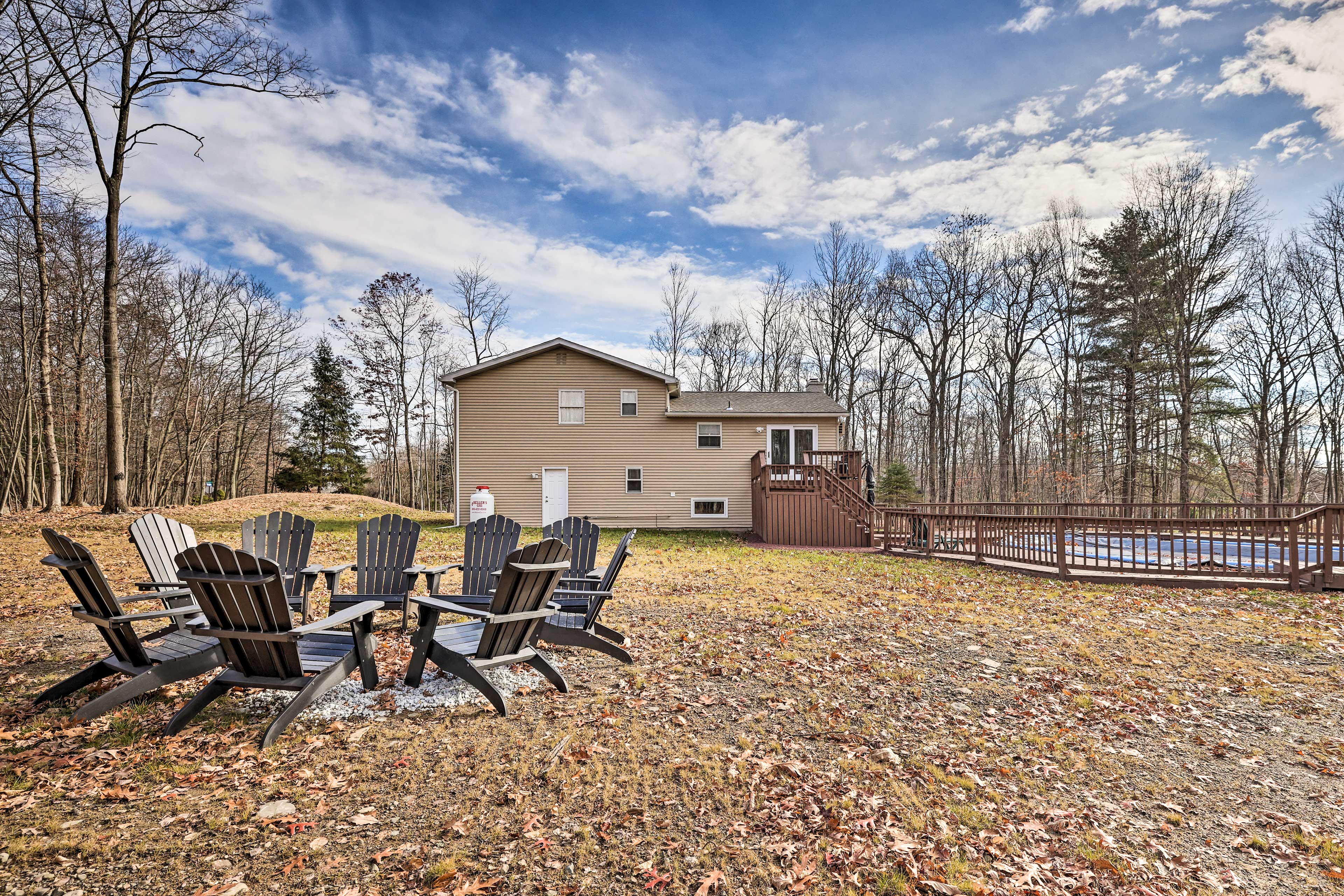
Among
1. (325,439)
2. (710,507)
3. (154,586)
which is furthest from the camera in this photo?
(325,439)

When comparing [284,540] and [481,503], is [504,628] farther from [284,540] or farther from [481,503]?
[481,503]

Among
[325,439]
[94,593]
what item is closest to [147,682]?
[94,593]

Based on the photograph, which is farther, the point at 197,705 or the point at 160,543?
the point at 160,543

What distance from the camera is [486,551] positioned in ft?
18.8

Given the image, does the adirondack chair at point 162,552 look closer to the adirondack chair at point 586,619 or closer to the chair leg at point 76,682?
the chair leg at point 76,682

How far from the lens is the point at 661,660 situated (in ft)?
16.7

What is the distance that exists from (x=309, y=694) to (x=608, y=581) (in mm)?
2328

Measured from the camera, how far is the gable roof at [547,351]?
60.8 ft

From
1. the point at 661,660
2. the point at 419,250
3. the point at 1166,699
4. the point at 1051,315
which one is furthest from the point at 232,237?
the point at 1051,315

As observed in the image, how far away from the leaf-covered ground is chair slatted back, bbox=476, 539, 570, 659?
461 millimetres

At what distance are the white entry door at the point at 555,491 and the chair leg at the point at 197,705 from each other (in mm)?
15650

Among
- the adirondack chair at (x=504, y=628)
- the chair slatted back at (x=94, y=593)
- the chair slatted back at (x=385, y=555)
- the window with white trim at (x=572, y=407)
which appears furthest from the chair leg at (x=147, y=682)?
the window with white trim at (x=572, y=407)

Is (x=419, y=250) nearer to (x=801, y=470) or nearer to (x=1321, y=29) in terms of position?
(x=801, y=470)

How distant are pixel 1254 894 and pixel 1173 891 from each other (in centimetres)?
32
